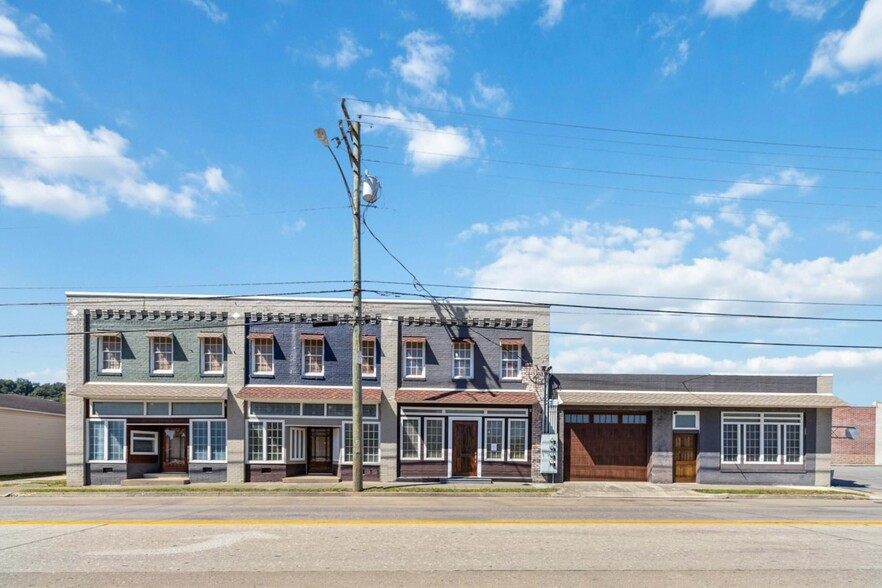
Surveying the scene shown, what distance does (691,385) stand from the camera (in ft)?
81.8

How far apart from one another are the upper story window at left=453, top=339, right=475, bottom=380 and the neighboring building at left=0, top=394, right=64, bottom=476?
23524 millimetres

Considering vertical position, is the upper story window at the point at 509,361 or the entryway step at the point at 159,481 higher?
the upper story window at the point at 509,361

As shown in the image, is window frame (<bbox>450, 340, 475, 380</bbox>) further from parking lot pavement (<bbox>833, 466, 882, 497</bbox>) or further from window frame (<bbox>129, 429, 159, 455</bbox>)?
parking lot pavement (<bbox>833, 466, 882, 497</bbox>)

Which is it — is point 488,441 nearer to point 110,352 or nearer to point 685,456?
point 685,456

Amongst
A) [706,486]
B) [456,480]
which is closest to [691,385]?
[706,486]

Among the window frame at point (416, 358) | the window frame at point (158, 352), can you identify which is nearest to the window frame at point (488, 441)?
the window frame at point (416, 358)

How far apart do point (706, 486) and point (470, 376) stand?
34.5 feet

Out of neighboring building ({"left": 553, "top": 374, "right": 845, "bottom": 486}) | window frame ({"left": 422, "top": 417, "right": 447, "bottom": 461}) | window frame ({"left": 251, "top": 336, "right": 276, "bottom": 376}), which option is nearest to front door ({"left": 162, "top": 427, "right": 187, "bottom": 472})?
window frame ({"left": 251, "top": 336, "right": 276, "bottom": 376})

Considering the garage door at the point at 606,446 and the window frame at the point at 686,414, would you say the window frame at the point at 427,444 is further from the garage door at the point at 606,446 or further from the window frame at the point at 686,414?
the window frame at the point at 686,414

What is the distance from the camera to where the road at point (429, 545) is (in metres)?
8.88

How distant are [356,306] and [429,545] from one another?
11574 millimetres

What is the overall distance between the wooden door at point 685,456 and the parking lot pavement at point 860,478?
674cm

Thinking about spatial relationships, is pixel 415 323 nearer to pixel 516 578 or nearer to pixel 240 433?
pixel 240 433

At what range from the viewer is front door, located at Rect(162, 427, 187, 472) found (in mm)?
24906
